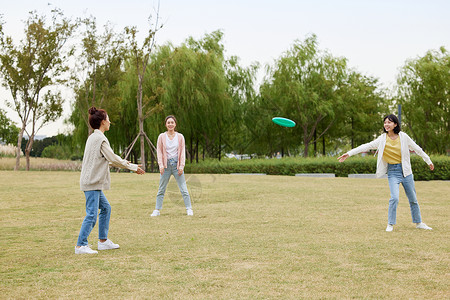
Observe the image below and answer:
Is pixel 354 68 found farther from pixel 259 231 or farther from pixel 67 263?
pixel 67 263

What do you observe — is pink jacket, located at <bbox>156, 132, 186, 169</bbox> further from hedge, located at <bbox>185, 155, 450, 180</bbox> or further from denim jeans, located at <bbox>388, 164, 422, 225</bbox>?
hedge, located at <bbox>185, 155, 450, 180</bbox>

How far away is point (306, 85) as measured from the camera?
124 feet

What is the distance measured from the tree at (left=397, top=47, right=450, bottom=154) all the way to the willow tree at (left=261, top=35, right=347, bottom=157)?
489cm

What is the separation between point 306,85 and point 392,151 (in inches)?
1212

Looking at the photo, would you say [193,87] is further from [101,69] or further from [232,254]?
[232,254]

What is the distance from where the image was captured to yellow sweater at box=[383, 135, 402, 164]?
24.5 ft

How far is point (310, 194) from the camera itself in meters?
13.9

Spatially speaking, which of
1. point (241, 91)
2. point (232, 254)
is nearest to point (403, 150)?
point (232, 254)

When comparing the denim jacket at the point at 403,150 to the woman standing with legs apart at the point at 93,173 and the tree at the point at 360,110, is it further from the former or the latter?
the tree at the point at 360,110

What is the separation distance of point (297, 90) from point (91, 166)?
3085cm

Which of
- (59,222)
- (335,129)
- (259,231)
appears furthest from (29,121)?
(259,231)

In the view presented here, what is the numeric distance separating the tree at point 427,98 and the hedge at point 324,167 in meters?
12.7

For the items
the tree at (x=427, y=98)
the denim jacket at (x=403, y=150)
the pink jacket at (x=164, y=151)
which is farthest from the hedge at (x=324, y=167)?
the pink jacket at (x=164, y=151)

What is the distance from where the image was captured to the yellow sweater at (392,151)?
7463 mm
